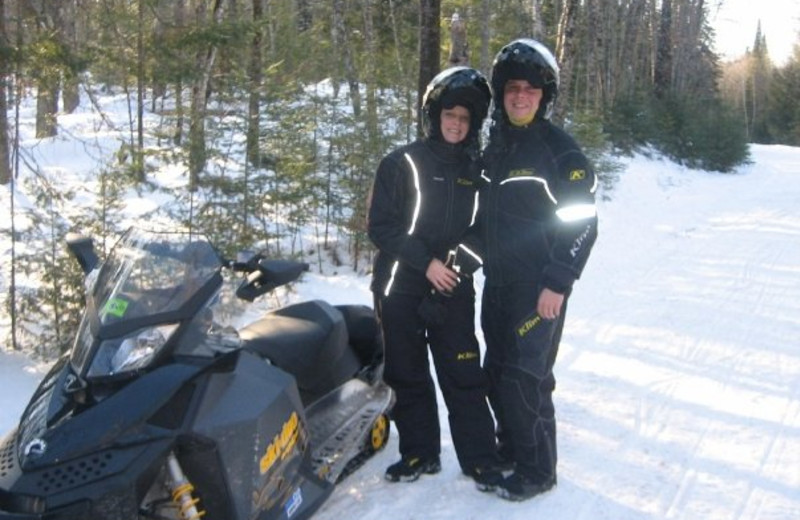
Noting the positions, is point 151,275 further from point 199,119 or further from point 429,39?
point 429,39

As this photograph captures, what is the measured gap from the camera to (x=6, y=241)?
6.18 meters

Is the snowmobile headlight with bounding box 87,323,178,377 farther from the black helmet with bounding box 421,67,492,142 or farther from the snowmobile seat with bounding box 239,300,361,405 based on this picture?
the black helmet with bounding box 421,67,492,142

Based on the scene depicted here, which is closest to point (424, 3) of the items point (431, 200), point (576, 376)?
point (576, 376)

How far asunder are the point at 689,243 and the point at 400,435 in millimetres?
8392

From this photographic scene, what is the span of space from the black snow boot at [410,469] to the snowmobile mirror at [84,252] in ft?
6.02

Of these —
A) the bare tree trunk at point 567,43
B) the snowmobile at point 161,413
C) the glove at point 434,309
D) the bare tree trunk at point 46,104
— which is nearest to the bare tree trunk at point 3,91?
the bare tree trunk at point 46,104

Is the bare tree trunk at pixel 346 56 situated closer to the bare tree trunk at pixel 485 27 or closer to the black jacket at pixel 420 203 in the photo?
the bare tree trunk at pixel 485 27

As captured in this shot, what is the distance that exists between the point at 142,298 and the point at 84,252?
2.46ft

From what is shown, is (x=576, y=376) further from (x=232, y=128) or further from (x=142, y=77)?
(x=142, y=77)

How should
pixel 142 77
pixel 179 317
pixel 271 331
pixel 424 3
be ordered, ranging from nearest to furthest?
1. pixel 179 317
2. pixel 271 331
3. pixel 142 77
4. pixel 424 3

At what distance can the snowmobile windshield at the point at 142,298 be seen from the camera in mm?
2803

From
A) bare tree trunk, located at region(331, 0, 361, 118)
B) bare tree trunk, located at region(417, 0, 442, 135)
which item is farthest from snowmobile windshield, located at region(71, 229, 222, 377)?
bare tree trunk, located at region(417, 0, 442, 135)

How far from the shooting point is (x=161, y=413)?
2777mm

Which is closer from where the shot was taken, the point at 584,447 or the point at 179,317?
the point at 179,317
